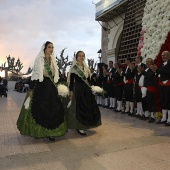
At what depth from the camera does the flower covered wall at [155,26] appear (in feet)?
23.4

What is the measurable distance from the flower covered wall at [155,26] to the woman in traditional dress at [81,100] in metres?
3.01

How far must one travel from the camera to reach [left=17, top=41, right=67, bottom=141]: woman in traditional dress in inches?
165

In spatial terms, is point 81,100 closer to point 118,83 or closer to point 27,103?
point 27,103

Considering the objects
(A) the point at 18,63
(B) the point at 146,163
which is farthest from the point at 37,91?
(A) the point at 18,63

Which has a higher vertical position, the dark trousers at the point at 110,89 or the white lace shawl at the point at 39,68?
the white lace shawl at the point at 39,68

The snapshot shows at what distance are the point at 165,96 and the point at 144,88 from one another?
650 mm

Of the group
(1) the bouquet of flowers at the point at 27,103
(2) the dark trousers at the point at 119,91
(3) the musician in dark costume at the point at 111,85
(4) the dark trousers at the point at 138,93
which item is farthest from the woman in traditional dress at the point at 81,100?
(3) the musician in dark costume at the point at 111,85

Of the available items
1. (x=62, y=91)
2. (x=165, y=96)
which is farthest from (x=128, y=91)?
(x=62, y=91)

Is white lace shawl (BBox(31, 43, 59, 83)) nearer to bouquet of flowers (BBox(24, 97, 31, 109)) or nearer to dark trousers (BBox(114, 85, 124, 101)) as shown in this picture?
bouquet of flowers (BBox(24, 97, 31, 109))

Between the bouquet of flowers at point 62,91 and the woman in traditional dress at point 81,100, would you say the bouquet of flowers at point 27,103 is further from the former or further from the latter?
the woman in traditional dress at point 81,100

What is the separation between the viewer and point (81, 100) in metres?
4.80

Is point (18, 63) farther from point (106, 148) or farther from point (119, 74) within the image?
point (106, 148)

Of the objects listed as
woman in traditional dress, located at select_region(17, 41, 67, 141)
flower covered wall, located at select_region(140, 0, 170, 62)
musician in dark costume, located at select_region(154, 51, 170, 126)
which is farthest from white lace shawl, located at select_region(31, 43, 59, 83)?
flower covered wall, located at select_region(140, 0, 170, 62)

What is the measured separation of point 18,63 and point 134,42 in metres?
39.2
